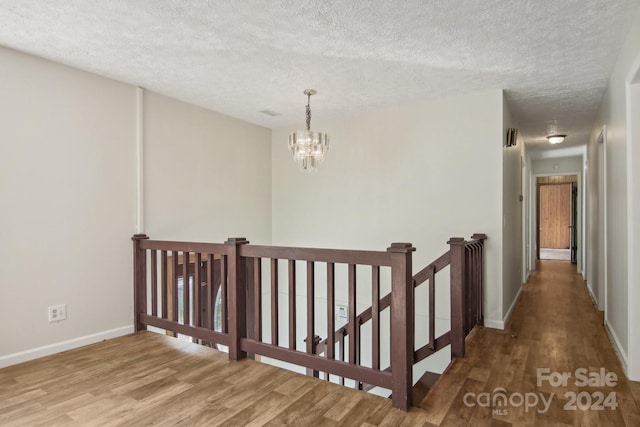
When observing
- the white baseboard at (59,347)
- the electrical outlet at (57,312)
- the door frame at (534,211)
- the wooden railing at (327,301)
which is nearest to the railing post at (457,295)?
the wooden railing at (327,301)

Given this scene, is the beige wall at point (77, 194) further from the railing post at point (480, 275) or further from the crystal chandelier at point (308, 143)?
the railing post at point (480, 275)

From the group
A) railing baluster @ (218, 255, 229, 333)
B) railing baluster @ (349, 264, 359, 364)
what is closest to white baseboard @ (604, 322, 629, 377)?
railing baluster @ (349, 264, 359, 364)

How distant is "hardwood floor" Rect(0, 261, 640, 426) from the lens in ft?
6.36

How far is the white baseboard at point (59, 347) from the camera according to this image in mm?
2676

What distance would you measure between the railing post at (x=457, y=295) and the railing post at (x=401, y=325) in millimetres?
962

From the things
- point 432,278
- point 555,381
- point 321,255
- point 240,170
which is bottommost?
point 555,381

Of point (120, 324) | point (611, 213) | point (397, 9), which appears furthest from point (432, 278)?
point (120, 324)

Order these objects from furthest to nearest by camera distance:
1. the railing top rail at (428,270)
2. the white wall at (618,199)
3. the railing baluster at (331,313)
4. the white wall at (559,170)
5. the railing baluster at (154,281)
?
the white wall at (559,170) < the railing baluster at (154,281) < the railing top rail at (428,270) < the white wall at (618,199) < the railing baluster at (331,313)

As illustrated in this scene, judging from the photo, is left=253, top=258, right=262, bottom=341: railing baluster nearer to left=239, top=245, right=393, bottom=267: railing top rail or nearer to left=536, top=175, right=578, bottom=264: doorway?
left=239, top=245, right=393, bottom=267: railing top rail

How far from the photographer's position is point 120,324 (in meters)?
3.36

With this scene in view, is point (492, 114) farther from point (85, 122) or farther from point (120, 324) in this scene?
point (120, 324)

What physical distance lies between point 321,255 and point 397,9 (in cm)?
156

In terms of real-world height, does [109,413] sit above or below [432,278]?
below

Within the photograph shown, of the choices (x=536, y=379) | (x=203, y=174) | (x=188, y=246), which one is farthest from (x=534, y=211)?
(x=188, y=246)
